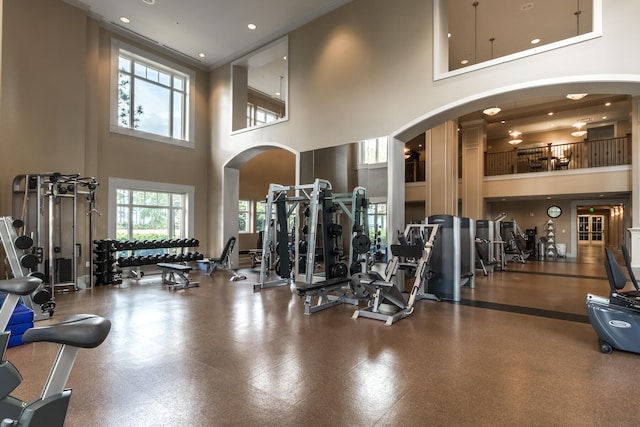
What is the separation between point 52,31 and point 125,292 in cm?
556

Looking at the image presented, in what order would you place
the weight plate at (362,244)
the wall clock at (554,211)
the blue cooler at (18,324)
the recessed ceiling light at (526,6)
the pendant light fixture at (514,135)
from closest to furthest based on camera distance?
the blue cooler at (18,324)
the weight plate at (362,244)
the recessed ceiling light at (526,6)
the pendant light fixture at (514,135)
the wall clock at (554,211)

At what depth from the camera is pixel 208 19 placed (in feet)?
25.6

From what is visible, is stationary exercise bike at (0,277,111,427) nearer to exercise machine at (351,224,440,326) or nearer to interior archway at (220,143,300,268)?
exercise machine at (351,224,440,326)

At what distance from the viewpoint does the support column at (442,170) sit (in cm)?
1005

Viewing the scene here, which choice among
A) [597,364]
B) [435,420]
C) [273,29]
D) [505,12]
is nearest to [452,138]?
[505,12]

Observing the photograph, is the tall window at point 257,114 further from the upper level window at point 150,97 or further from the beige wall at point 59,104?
the beige wall at point 59,104

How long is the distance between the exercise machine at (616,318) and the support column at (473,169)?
10.1m

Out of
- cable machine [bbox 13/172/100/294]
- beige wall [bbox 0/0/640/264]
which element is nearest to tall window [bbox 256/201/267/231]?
beige wall [bbox 0/0/640/264]

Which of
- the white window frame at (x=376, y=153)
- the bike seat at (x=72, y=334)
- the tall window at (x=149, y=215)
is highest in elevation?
the white window frame at (x=376, y=153)

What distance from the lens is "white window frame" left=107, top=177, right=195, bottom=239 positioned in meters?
8.01

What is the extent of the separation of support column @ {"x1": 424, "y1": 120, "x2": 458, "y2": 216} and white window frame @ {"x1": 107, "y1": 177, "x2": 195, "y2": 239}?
7153 millimetres

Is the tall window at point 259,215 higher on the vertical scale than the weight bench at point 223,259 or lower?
higher

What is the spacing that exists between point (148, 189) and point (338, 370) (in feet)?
25.5

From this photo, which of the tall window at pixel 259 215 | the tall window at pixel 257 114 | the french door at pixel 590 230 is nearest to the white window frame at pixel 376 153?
the tall window at pixel 259 215
